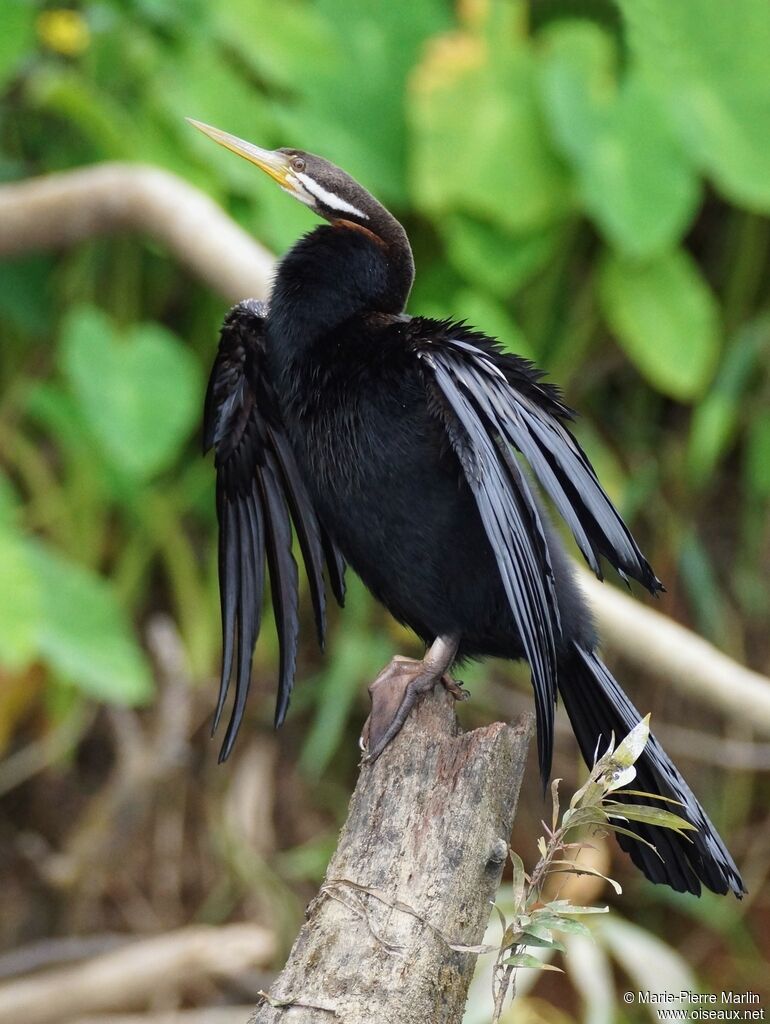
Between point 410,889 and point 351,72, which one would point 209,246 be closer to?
point 351,72

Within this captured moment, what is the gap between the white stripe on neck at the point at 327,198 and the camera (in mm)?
1819

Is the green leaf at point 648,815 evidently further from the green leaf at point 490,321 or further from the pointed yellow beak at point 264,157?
the green leaf at point 490,321

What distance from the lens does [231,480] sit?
1957mm

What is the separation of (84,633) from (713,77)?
1854 mm

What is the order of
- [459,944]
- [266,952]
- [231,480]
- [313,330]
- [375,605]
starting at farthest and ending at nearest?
[375,605] → [266,952] → [231,480] → [313,330] → [459,944]

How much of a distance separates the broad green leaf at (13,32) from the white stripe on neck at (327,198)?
5.03 ft

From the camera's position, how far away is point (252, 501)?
6.45 feet

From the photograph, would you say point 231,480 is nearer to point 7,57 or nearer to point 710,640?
point 7,57

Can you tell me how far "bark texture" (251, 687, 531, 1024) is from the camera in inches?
51.8

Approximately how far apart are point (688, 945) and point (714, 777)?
0.46 meters

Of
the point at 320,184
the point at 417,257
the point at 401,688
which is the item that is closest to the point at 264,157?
the point at 320,184

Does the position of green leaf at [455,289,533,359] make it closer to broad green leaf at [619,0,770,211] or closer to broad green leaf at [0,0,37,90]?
broad green leaf at [619,0,770,211]

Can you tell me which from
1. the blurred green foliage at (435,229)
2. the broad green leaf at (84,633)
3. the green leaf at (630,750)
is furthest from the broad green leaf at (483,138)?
the green leaf at (630,750)

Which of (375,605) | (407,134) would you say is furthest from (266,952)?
(407,134)
